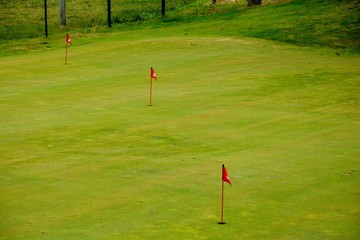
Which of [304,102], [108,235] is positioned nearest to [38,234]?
[108,235]

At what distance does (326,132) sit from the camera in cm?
2158

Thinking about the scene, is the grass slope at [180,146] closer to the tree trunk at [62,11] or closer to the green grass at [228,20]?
the green grass at [228,20]

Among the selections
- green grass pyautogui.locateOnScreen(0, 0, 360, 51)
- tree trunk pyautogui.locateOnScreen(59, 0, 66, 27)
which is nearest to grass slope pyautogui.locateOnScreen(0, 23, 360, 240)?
green grass pyautogui.locateOnScreen(0, 0, 360, 51)

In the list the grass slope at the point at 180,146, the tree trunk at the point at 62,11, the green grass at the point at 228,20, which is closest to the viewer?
the grass slope at the point at 180,146

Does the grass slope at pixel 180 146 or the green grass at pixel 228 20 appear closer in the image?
the grass slope at pixel 180 146

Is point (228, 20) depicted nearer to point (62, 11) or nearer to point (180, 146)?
point (62, 11)

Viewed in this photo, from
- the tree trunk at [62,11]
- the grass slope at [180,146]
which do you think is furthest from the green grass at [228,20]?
the grass slope at [180,146]

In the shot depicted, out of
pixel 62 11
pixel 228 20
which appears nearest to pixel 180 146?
pixel 228 20

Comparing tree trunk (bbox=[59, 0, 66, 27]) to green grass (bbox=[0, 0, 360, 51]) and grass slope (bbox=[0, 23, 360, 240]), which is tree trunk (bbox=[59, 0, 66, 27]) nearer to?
green grass (bbox=[0, 0, 360, 51])

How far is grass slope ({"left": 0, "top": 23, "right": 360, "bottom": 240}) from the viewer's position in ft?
46.7

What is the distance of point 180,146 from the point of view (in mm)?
20234

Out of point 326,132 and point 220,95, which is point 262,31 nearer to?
point 220,95

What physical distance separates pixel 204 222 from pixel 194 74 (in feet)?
58.4

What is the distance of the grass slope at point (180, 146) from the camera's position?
46.7ft
